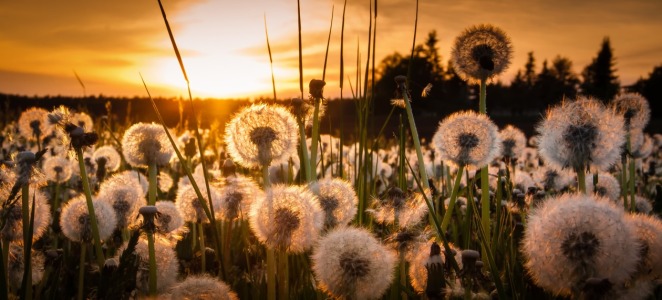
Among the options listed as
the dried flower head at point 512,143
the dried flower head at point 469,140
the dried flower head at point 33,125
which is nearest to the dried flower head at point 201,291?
the dried flower head at point 469,140

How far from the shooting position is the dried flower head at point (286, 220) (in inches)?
86.4

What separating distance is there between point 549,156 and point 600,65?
163503 millimetres

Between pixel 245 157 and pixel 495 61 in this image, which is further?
pixel 495 61

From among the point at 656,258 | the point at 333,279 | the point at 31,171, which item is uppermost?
the point at 31,171

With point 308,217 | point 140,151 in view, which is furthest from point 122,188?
point 308,217

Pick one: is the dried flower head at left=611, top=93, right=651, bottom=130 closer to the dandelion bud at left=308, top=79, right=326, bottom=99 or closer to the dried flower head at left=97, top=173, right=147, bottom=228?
the dandelion bud at left=308, top=79, right=326, bottom=99

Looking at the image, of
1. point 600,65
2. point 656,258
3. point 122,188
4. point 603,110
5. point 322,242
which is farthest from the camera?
point 600,65

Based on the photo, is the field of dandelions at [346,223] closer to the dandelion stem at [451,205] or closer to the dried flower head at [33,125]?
the dandelion stem at [451,205]

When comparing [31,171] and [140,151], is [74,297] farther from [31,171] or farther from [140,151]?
[31,171]

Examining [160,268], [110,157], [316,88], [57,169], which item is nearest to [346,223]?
[316,88]

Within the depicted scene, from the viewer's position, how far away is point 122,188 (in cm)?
351

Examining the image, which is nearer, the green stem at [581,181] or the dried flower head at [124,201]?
the green stem at [581,181]

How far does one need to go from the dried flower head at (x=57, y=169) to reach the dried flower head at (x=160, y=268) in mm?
3752

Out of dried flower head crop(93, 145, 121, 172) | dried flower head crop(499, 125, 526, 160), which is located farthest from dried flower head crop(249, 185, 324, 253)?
dried flower head crop(93, 145, 121, 172)
